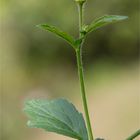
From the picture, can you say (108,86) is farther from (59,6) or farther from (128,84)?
(59,6)

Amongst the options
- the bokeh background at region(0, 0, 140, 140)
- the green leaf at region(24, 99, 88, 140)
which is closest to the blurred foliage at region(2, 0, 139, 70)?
the bokeh background at region(0, 0, 140, 140)

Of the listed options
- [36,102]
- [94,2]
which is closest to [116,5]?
[94,2]

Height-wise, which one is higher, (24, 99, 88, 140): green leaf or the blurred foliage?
(24, 99, 88, 140): green leaf

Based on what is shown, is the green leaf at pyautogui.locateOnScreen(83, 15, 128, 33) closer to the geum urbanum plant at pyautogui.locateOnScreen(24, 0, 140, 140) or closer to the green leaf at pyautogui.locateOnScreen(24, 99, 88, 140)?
the geum urbanum plant at pyautogui.locateOnScreen(24, 0, 140, 140)

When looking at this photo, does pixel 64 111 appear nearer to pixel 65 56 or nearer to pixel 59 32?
pixel 59 32

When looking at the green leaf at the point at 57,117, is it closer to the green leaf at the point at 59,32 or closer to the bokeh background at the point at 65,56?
the green leaf at the point at 59,32

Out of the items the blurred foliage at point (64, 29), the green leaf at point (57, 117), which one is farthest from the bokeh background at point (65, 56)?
the green leaf at point (57, 117)

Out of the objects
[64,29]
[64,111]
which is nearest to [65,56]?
[64,29]
